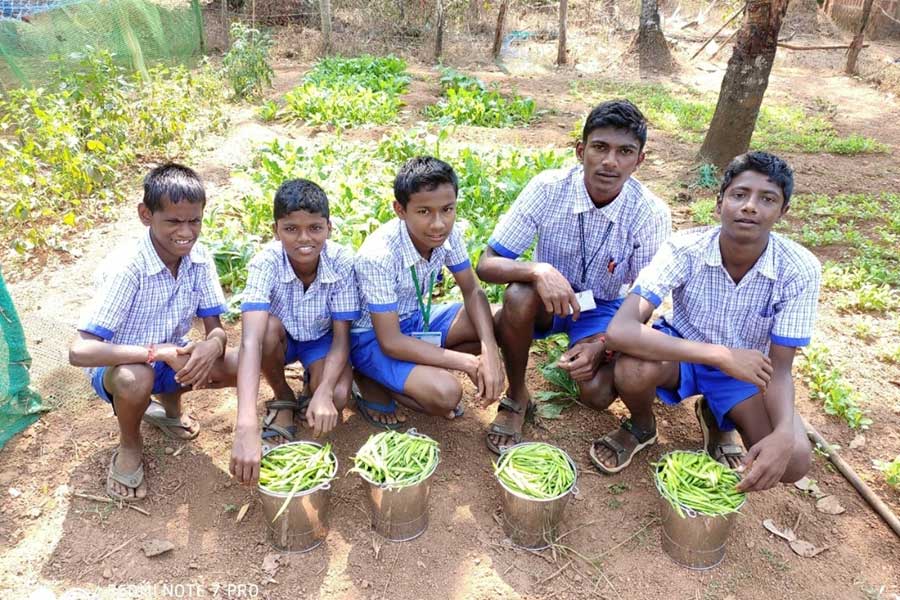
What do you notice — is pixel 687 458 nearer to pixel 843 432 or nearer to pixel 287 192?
pixel 843 432

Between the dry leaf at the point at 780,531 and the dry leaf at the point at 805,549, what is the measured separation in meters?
0.02

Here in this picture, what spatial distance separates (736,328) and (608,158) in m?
0.96

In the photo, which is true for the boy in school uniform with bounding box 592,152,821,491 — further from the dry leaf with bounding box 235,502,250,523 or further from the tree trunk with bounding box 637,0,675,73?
the tree trunk with bounding box 637,0,675,73

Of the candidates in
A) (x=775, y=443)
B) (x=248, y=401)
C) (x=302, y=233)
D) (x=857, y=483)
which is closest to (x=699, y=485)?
(x=775, y=443)

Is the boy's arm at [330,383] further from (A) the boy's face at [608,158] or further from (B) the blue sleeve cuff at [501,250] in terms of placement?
(A) the boy's face at [608,158]

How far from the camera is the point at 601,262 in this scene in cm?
331

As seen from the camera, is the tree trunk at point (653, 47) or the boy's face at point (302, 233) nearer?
the boy's face at point (302, 233)

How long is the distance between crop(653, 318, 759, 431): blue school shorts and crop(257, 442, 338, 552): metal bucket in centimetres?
164

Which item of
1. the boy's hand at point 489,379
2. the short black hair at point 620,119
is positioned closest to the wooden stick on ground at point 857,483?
the boy's hand at point 489,379

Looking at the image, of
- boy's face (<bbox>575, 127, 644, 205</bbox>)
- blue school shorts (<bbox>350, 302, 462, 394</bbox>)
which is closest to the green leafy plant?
blue school shorts (<bbox>350, 302, 462, 394</bbox>)

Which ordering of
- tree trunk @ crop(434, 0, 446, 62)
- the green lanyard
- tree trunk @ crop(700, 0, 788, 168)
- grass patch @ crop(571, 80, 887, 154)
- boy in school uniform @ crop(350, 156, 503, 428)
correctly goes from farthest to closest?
tree trunk @ crop(434, 0, 446, 62) < grass patch @ crop(571, 80, 887, 154) < tree trunk @ crop(700, 0, 788, 168) < the green lanyard < boy in school uniform @ crop(350, 156, 503, 428)

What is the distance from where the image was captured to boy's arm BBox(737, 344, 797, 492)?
246 cm

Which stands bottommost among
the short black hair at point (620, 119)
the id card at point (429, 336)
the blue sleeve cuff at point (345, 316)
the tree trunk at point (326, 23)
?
the id card at point (429, 336)

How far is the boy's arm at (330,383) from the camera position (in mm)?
2740
